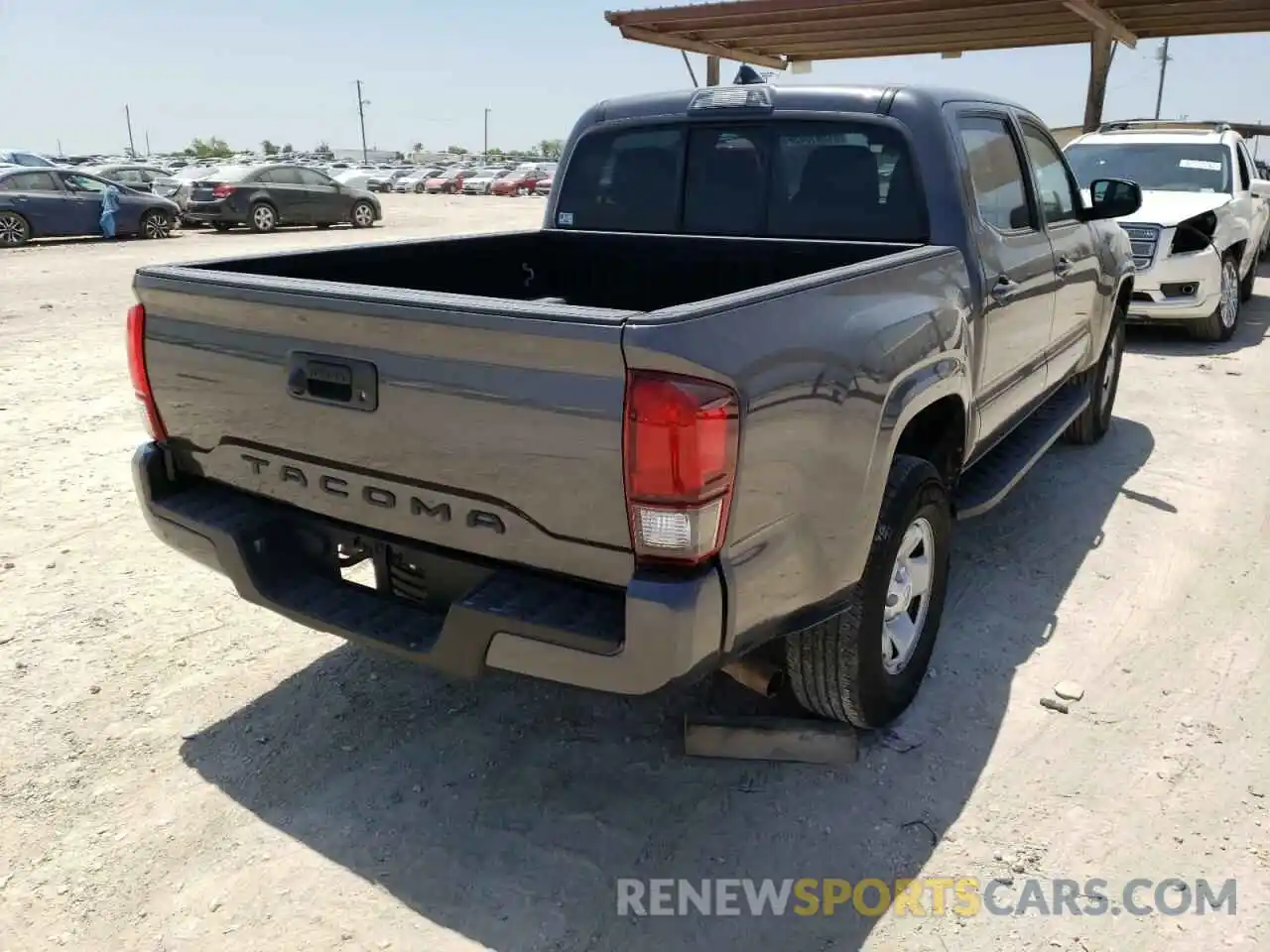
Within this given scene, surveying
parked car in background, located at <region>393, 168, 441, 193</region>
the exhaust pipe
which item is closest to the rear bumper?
the exhaust pipe

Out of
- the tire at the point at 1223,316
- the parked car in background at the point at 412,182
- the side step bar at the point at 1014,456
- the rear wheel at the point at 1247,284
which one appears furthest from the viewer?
the parked car in background at the point at 412,182

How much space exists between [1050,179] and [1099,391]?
1.82 meters

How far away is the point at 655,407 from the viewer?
6.84 feet

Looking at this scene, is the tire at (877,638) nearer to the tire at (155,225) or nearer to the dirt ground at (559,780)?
the dirt ground at (559,780)

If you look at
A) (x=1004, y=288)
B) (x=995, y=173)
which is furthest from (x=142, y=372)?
(x=995, y=173)

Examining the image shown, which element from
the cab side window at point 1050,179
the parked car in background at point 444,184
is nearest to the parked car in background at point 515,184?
the parked car in background at point 444,184

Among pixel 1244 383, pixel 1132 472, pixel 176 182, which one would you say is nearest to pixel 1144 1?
pixel 1244 383

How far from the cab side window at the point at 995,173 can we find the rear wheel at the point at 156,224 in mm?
20749

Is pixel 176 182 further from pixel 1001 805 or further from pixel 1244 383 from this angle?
pixel 1001 805

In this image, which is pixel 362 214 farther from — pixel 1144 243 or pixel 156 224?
pixel 1144 243

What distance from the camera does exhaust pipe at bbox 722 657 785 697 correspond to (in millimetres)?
2861

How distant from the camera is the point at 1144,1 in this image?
12.8 m

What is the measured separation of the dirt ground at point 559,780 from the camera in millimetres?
2488

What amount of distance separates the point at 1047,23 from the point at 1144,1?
2.05 meters
